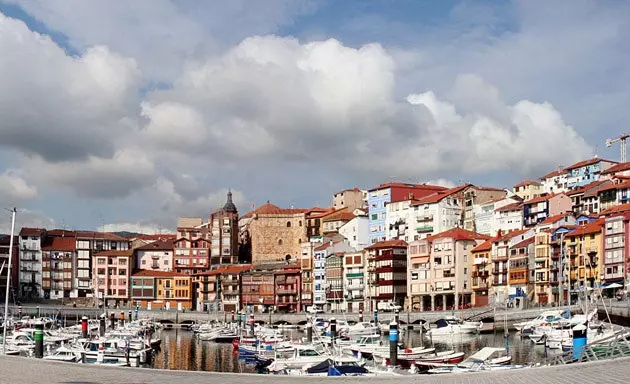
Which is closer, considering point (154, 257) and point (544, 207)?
point (544, 207)

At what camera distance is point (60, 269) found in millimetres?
161625

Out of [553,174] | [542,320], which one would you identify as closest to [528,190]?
[553,174]

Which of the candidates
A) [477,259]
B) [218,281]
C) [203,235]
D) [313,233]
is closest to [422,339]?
[477,259]

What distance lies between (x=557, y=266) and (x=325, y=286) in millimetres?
40990

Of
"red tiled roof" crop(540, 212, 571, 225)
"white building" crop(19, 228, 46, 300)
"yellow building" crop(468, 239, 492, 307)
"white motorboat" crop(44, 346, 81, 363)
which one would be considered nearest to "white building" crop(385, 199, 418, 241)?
"yellow building" crop(468, 239, 492, 307)

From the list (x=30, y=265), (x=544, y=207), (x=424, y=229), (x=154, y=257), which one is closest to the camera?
(x=544, y=207)

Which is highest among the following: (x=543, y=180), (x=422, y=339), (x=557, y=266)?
(x=543, y=180)

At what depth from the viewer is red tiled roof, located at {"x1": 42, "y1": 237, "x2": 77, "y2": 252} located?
162375 millimetres

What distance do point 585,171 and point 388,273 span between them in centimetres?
3769

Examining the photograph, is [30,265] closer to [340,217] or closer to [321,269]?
[340,217]

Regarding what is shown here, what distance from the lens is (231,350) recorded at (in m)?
79.4

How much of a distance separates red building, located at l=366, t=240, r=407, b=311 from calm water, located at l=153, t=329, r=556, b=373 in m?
26.5

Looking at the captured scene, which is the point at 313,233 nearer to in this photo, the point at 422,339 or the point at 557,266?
the point at 557,266

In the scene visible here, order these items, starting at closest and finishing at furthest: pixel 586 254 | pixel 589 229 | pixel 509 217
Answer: pixel 586 254
pixel 589 229
pixel 509 217
